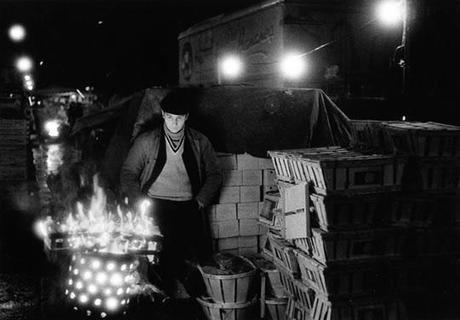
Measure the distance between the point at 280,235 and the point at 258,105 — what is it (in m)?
2.42

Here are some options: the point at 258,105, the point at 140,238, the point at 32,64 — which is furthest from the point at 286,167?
the point at 32,64

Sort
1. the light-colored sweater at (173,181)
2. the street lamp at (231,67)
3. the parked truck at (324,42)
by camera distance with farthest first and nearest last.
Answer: the street lamp at (231,67) < the parked truck at (324,42) < the light-colored sweater at (173,181)

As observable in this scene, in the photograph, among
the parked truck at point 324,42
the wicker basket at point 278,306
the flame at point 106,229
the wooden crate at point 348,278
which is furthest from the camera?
the parked truck at point 324,42

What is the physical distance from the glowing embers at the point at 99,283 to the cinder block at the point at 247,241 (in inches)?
97.3

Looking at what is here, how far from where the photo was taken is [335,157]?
19.3 ft

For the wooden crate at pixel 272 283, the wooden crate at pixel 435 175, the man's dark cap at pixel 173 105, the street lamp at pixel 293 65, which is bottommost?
the wooden crate at pixel 272 283

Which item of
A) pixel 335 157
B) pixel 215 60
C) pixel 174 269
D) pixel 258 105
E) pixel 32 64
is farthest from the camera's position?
pixel 32 64

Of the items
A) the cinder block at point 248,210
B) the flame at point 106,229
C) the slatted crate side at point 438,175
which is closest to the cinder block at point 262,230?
the cinder block at point 248,210

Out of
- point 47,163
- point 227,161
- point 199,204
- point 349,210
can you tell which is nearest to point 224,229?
point 199,204

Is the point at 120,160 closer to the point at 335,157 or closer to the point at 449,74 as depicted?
the point at 335,157

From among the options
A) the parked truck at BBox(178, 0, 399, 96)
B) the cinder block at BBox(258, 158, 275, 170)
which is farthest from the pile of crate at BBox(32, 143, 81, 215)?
the parked truck at BBox(178, 0, 399, 96)

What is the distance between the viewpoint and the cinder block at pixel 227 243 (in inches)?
318

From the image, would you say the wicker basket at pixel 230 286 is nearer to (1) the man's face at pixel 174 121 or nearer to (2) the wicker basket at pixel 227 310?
(2) the wicker basket at pixel 227 310

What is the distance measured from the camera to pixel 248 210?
8.18 metres
